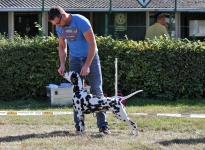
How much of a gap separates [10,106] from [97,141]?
365cm

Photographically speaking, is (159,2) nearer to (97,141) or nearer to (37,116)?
(37,116)

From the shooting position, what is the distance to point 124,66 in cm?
964

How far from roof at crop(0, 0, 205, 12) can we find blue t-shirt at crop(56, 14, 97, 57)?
916cm

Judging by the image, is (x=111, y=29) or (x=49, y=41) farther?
(x=111, y=29)

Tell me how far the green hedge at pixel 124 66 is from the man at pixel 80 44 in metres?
2.98

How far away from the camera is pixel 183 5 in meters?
16.2

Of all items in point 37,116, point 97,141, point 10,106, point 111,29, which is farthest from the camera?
point 111,29

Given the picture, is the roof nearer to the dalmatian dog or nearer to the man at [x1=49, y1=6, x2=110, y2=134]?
the man at [x1=49, y1=6, x2=110, y2=134]

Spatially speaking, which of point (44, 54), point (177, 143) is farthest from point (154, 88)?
point (177, 143)

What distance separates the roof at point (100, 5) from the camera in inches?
615

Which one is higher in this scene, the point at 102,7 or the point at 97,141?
the point at 102,7

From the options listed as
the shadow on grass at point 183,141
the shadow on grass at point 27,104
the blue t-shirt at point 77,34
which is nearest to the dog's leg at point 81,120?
the blue t-shirt at point 77,34

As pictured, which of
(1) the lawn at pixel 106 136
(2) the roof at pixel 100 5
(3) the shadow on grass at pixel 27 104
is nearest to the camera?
(1) the lawn at pixel 106 136

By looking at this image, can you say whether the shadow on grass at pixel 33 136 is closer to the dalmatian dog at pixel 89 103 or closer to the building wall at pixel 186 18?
the dalmatian dog at pixel 89 103
